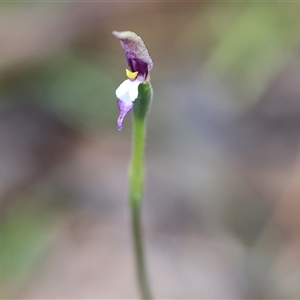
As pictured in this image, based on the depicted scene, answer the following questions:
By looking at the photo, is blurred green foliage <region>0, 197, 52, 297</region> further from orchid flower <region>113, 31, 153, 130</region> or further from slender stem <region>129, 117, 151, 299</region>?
orchid flower <region>113, 31, 153, 130</region>

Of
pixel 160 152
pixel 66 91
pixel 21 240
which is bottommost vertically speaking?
pixel 21 240

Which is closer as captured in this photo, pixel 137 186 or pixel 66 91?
pixel 137 186

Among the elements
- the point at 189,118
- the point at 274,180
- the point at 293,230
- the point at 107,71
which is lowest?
the point at 293,230

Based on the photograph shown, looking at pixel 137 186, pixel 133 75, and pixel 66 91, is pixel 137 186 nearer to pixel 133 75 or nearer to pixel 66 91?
pixel 133 75

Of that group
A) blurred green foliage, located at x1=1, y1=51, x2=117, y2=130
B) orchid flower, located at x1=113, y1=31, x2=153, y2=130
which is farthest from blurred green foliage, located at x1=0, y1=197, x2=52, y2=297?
orchid flower, located at x1=113, y1=31, x2=153, y2=130

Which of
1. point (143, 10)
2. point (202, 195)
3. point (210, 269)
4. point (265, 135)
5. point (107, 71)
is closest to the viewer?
point (210, 269)

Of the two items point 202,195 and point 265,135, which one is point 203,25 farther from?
point 202,195

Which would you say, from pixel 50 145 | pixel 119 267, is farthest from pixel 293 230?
pixel 50 145

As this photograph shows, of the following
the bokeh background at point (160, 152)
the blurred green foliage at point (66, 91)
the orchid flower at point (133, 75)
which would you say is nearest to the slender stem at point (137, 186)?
the orchid flower at point (133, 75)

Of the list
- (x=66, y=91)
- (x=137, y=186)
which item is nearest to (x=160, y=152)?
(x=66, y=91)
